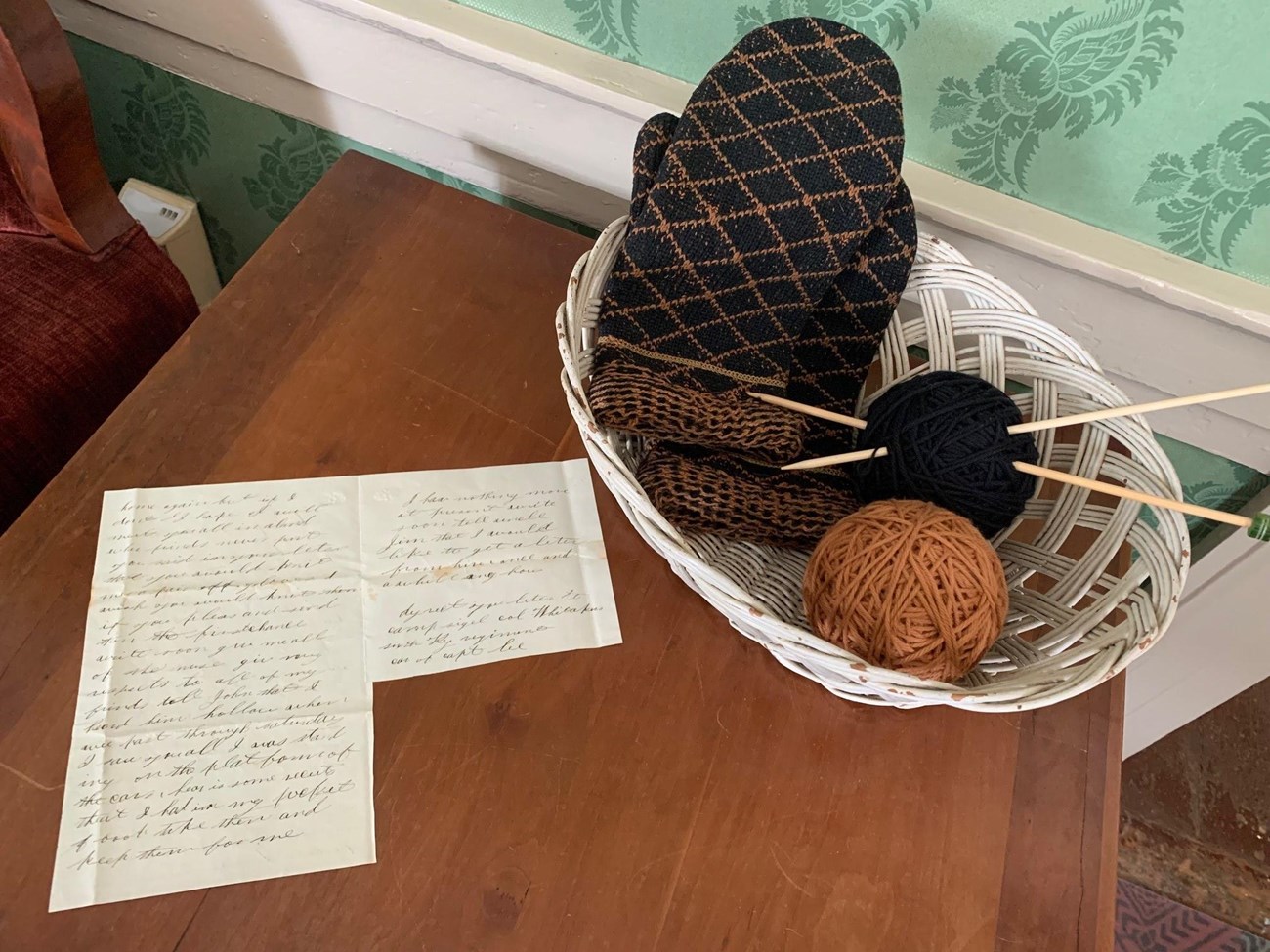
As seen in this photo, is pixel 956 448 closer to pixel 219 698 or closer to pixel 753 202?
pixel 753 202

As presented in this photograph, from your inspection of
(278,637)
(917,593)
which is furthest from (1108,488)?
(278,637)

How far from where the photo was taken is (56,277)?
708 mm

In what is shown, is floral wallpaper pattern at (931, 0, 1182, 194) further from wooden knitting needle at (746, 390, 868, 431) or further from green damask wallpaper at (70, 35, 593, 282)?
green damask wallpaper at (70, 35, 593, 282)

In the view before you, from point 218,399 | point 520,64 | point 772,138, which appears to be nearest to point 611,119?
point 520,64

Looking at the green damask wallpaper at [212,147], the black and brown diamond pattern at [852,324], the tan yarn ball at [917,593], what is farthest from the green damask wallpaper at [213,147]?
the tan yarn ball at [917,593]

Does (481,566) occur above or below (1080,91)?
below

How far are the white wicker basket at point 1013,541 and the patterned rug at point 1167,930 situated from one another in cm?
69

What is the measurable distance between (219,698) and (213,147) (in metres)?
0.71

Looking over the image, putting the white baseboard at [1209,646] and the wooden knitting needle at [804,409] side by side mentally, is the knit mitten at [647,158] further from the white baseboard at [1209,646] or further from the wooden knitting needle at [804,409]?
the white baseboard at [1209,646]

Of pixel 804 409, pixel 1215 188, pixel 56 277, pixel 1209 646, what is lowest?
pixel 1209 646

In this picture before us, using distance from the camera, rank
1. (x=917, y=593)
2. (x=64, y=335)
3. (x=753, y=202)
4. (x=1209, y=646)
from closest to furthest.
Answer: (x=917, y=593)
(x=753, y=202)
(x=64, y=335)
(x=1209, y=646)

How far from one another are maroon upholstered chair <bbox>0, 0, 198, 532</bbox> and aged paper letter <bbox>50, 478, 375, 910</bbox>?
7.7 inches

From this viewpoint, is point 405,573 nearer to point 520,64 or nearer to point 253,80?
point 520,64

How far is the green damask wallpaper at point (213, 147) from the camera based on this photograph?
35.1 inches
